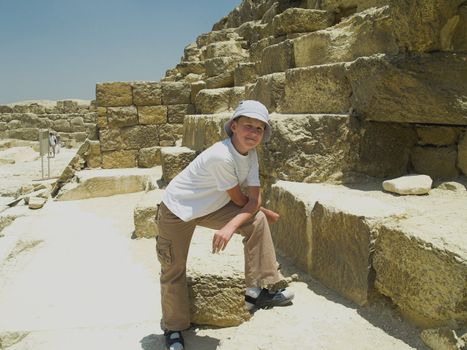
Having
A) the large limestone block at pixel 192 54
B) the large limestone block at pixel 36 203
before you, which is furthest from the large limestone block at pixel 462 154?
the large limestone block at pixel 192 54

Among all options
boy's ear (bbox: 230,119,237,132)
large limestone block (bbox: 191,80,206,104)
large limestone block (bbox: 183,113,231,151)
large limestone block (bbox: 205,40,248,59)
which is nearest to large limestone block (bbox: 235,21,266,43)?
large limestone block (bbox: 205,40,248,59)

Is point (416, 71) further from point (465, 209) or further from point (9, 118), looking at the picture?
point (9, 118)

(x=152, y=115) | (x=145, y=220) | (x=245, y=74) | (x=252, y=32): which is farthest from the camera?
(x=252, y=32)

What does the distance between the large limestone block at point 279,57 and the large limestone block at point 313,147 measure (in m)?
1.33

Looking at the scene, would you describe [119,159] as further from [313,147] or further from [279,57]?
[313,147]

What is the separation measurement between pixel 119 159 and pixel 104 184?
4.36 feet

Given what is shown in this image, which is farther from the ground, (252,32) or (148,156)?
(252,32)

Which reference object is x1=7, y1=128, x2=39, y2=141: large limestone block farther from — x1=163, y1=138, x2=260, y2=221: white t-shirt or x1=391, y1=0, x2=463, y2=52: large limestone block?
x1=391, y1=0, x2=463, y2=52: large limestone block

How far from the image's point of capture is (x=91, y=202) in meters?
7.69

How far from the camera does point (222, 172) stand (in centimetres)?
246

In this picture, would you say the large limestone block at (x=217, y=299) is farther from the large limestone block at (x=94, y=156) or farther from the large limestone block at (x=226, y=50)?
the large limestone block at (x=226, y=50)

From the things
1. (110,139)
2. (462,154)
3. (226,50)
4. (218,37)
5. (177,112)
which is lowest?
(462,154)

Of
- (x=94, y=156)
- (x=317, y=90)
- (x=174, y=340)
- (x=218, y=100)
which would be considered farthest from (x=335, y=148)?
(x=94, y=156)

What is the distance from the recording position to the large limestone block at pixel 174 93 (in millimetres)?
9578
